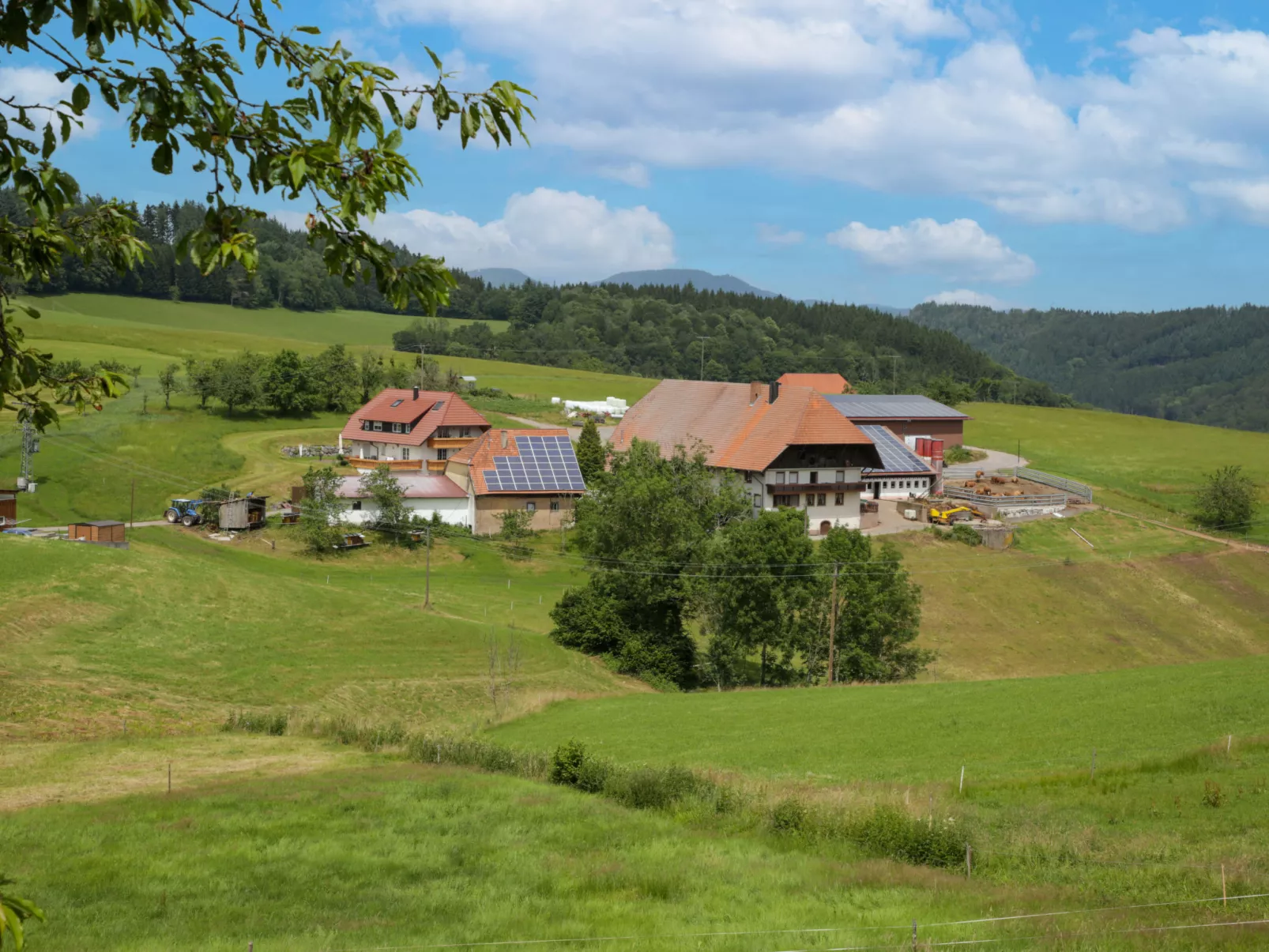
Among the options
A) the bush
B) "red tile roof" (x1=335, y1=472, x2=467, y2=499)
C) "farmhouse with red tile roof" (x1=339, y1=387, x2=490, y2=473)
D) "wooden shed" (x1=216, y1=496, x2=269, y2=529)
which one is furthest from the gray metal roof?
the bush

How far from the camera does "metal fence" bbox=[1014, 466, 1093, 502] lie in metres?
76.9

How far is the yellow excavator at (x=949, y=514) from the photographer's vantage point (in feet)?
219

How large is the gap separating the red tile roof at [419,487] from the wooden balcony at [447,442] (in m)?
11.8

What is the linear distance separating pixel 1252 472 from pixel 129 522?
86.6 m

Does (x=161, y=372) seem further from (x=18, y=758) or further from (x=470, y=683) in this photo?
(x=18, y=758)

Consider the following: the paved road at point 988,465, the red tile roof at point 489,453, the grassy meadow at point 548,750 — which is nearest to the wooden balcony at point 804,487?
the grassy meadow at point 548,750

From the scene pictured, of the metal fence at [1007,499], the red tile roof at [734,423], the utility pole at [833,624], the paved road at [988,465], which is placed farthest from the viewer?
the paved road at [988,465]

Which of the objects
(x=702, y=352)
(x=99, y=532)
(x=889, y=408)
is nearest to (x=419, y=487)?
(x=99, y=532)

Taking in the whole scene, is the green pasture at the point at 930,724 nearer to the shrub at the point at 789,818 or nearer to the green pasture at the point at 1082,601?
the shrub at the point at 789,818

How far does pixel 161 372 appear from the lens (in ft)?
274

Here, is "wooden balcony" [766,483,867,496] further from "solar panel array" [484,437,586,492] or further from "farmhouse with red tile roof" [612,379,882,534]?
"solar panel array" [484,437,586,492]

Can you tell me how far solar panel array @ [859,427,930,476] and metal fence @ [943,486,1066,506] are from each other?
2.99 m

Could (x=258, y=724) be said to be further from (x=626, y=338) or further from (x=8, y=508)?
(x=626, y=338)

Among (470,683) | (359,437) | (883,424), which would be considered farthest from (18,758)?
(883,424)
